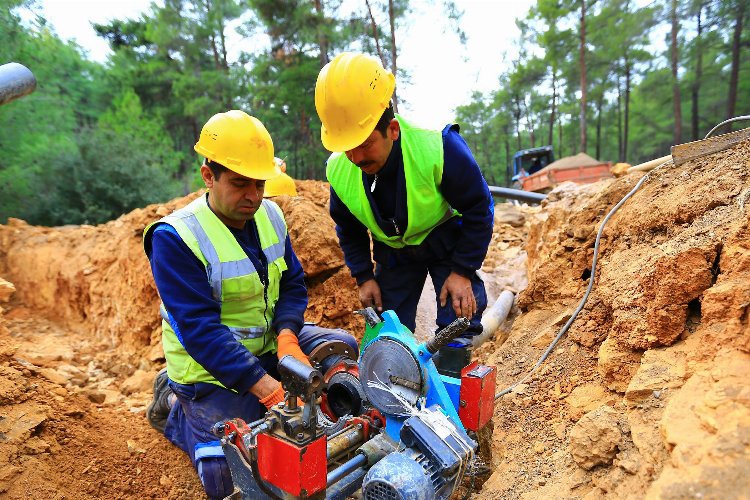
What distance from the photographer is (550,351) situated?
9.40 feet

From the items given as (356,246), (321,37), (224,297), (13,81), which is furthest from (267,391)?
(321,37)

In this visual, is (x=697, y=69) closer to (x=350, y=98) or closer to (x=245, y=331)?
(x=350, y=98)

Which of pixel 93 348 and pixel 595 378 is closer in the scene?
pixel 595 378

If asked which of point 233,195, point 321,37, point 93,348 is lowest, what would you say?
point 93,348

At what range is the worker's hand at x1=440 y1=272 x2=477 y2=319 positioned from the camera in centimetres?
266

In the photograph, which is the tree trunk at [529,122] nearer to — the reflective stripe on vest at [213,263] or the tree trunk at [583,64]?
the tree trunk at [583,64]

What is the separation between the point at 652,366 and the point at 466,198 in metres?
1.20

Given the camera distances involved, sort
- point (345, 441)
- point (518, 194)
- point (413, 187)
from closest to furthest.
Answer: point (345, 441) → point (413, 187) → point (518, 194)

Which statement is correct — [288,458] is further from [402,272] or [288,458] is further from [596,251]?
[596,251]

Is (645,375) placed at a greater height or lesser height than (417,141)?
lesser

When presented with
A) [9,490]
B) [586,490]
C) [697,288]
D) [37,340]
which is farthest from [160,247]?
[37,340]

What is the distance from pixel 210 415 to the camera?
251cm

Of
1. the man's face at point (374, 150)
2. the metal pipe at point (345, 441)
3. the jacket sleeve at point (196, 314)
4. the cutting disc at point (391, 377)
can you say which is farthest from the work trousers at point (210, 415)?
the man's face at point (374, 150)

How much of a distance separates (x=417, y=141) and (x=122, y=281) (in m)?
Result: 5.49
